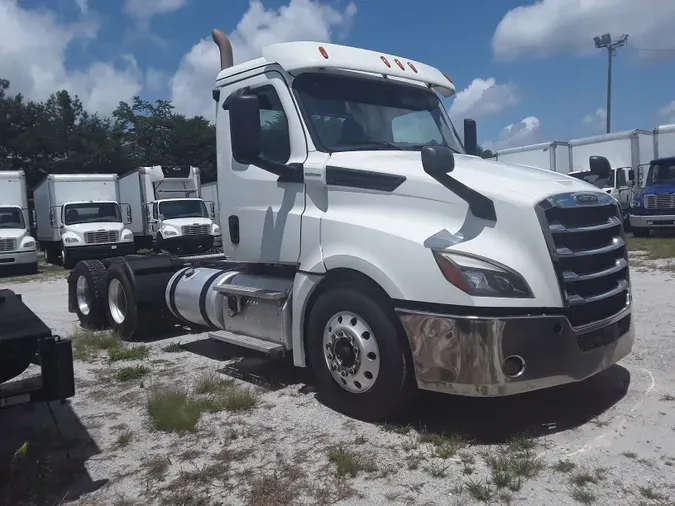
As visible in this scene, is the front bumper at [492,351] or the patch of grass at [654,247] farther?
the patch of grass at [654,247]

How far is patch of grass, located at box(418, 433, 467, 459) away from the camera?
420 cm

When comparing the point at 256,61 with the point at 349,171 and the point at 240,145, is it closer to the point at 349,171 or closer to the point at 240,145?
the point at 240,145

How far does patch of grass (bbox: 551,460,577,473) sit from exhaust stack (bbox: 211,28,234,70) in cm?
499

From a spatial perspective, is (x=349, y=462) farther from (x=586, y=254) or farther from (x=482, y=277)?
(x=586, y=254)

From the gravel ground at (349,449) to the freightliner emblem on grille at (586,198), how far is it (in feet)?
5.33

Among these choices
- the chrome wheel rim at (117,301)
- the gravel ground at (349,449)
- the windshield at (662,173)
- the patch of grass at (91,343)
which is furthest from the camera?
the windshield at (662,173)

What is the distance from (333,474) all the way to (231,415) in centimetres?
142

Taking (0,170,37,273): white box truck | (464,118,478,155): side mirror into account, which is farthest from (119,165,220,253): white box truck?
(464,118,478,155): side mirror

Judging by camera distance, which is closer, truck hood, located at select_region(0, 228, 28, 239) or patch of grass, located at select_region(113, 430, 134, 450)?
patch of grass, located at select_region(113, 430, 134, 450)

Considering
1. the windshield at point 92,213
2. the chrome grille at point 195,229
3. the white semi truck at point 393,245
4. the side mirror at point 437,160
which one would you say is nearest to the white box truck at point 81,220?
the windshield at point 92,213

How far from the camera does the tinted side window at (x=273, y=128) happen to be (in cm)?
545

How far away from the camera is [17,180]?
21.9 meters

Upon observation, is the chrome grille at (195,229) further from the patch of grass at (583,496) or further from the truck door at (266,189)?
the patch of grass at (583,496)

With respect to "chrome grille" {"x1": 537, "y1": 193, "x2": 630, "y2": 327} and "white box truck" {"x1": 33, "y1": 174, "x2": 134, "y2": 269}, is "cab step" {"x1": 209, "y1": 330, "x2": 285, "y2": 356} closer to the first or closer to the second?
"chrome grille" {"x1": 537, "y1": 193, "x2": 630, "y2": 327}
